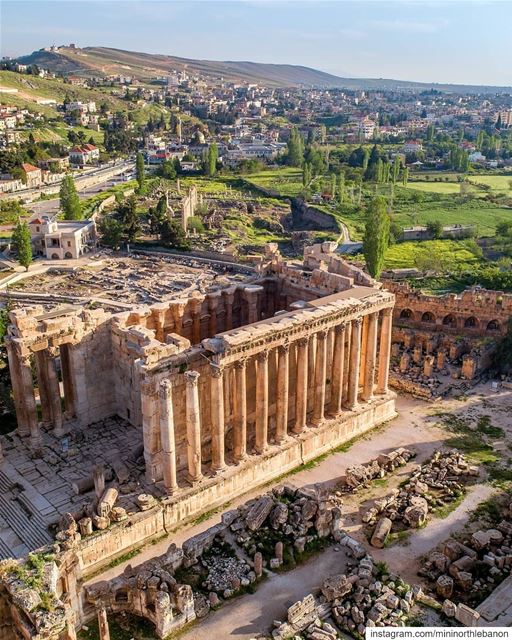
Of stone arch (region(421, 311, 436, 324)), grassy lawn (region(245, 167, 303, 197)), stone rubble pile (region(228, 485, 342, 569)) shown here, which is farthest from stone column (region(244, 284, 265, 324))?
grassy lawn (region(245, 167, 303, 197))

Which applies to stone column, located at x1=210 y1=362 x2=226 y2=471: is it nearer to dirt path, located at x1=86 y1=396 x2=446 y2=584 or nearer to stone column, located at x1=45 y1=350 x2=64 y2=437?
dirt path, located at x1=86 y1=396 x2=446 y2=584

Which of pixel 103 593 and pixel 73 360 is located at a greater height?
pixel 73 360

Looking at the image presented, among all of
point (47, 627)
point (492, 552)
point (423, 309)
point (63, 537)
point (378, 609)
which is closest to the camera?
point (47, 627)

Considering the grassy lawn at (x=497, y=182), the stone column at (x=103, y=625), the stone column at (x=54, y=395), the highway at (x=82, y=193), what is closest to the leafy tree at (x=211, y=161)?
the highway at (x=82, y=193)

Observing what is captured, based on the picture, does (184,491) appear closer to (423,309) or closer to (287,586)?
(287,586)

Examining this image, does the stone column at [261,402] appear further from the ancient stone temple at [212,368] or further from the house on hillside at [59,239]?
the house on hillside at [59,239]

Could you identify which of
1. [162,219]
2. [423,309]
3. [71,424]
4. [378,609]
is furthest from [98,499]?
[162,219]

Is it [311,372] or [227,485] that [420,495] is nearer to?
[311,372]
